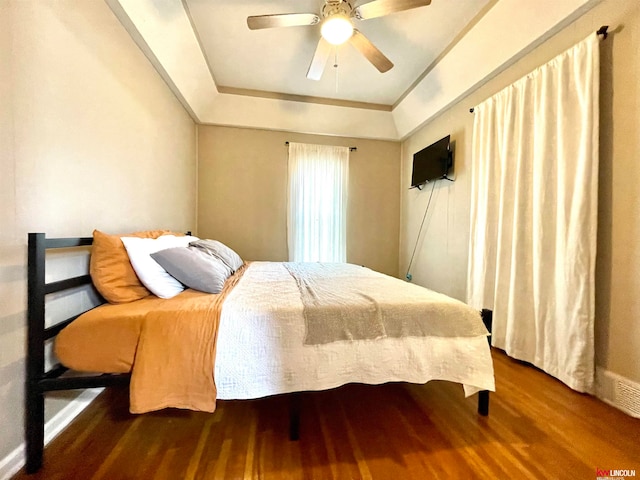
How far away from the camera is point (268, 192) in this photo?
3.79 metres

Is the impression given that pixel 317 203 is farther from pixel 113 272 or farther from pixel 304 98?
pixel 113 272

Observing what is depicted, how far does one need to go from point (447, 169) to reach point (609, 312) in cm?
193

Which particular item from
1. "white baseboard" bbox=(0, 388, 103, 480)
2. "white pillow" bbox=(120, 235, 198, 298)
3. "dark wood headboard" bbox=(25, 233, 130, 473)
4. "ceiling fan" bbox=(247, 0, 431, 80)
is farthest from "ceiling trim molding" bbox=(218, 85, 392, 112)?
"white baseboard" bbox=(0, 388, 103, 480)

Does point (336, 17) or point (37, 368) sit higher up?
point (336, 17)

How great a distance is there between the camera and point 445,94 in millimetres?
2910

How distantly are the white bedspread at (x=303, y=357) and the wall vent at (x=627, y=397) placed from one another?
0.84 meters

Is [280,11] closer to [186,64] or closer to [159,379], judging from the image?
[186,64]

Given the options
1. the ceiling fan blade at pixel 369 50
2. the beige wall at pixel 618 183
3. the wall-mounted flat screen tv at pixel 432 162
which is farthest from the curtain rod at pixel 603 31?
the wall-mounted flat screen tv at pixel 432 162

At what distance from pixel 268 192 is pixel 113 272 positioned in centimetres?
262

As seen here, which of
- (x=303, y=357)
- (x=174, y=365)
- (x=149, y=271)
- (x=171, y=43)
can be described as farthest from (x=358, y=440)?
(x=171, y=43)

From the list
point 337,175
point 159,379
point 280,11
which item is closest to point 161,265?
point 159,379

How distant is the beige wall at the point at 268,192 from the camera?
364cm

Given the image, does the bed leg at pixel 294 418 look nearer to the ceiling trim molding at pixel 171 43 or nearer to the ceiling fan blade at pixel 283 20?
the ceiling fan blade at pixel 283 20

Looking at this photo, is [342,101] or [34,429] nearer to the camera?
→ [34,429]
